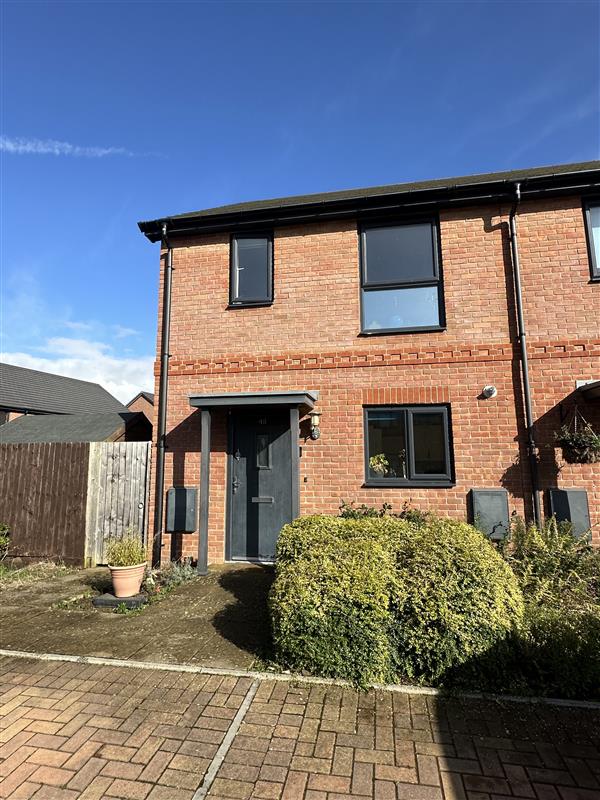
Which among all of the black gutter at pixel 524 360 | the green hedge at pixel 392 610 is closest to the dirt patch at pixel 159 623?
the green hedge at pixel 392 610

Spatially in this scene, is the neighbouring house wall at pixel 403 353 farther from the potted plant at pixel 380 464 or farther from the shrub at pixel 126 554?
the shrub at pixel 126 554

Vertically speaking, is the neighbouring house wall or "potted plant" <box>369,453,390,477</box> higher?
the neighbouring house wall

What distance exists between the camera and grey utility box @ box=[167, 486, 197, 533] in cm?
662

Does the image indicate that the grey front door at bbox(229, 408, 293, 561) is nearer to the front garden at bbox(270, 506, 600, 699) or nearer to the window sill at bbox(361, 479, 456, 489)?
the window sill at bbox(361, 479, 456, 489)

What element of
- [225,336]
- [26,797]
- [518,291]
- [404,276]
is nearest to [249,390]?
[225,336]

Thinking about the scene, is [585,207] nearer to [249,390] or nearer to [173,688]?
[249,390]

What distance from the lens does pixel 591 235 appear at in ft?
21.2

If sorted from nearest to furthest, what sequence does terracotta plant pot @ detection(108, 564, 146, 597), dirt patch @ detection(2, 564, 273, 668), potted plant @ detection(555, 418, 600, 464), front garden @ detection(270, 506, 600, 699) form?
front garden @ detection(270, 506, 600, 699), dirt patch @ detection(2, 564, 273, 668), terracotta plant pot @ detection(108, 564, 146, 597), potted plant @ detection(555, 418, 600, 464)

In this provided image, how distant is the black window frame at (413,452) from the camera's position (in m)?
6.25

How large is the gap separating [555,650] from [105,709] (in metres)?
3.15

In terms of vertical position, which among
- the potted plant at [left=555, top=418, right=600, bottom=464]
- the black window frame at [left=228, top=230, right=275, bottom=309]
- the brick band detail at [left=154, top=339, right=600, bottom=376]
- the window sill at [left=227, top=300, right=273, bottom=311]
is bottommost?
the potted plant at [left=555, top=418, right=600, bottom=464]

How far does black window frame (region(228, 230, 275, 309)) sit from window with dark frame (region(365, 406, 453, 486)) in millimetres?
2527

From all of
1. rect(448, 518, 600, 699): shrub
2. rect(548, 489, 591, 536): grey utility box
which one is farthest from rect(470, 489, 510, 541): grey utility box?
rect(448, 518, 600, 699): shrub

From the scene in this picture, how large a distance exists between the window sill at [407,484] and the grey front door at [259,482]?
1.22 metres
